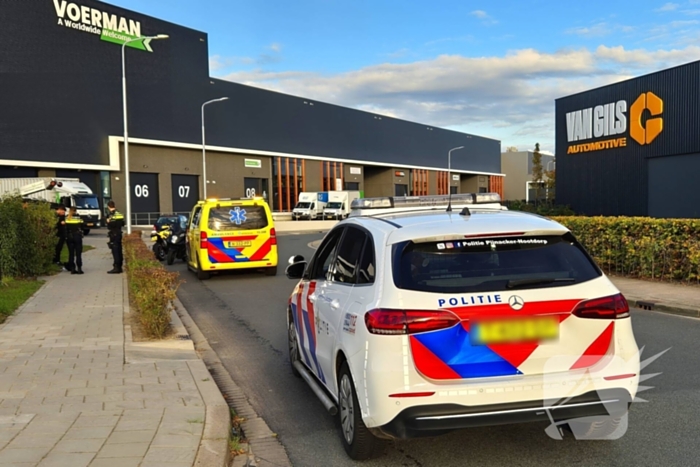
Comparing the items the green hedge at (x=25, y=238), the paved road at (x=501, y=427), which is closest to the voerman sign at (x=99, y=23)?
the green hedge at (x=25, y=238)

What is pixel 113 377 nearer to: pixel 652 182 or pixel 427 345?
pixel 427 345

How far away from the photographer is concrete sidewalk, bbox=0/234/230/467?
4152 millimetres

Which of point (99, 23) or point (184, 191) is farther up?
point (99, 23)

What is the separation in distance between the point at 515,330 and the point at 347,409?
131cm

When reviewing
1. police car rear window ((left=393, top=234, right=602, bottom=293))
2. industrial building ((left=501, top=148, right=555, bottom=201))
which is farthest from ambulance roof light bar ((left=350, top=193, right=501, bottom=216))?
industrial building ((left=501, top=148, right=555, bottom=201))

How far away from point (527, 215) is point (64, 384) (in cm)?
446

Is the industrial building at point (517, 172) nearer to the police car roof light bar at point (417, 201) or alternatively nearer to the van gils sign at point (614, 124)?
the van gils sign at point (614, 124)

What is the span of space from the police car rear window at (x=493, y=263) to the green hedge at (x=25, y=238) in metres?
12.4

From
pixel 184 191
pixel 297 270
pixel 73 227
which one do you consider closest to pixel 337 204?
pixel 184 191

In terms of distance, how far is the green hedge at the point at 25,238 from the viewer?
1388 centimetres

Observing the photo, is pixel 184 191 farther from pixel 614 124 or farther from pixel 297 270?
pixel 297 270

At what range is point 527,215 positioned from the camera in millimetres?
4738

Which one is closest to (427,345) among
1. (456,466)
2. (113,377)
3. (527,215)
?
(456,466)

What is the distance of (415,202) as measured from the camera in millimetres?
6770
